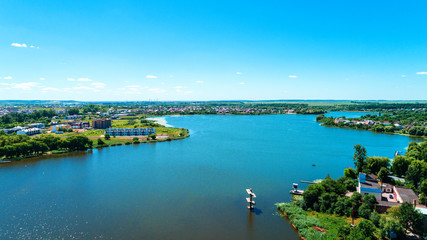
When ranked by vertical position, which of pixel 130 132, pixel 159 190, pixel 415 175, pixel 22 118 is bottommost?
pixel 159 190

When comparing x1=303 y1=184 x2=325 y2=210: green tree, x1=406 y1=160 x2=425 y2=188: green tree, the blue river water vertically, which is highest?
x1=406 y1=160 x2=425 y2=188: green tree

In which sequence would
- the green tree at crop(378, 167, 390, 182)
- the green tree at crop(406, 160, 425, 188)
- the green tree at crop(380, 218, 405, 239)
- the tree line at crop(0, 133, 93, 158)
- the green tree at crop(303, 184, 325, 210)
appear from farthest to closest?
the tree line at crop(0, 133, 93, 158)
the green tree at crop(378, 167, 390, 182)
the green tree at crop(406, 160, 425, 188)
the green tree at crop(303, 184, 325, 210)
the green tree at crop(380, 218, 405, 239)

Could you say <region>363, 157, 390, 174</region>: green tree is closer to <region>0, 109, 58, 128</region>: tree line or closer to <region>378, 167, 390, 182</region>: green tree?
<region>378, 167, 390, 182</region>: green tree

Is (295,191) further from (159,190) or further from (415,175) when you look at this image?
(159,190)

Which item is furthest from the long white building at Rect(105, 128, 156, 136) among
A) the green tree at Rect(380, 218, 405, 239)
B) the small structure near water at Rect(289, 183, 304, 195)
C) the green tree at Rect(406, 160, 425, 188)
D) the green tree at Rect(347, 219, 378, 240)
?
the green tree at Rect(380, 218, 405, 239)

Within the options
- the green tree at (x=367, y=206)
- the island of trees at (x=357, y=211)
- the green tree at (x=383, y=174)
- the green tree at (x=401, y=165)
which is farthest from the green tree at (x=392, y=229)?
the green tree at (x=401, y=165)

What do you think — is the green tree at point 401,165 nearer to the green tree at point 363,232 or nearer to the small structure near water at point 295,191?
the small structure near water at point 295,191

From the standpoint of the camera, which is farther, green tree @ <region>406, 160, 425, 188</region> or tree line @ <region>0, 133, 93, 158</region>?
tree line @ <region>0, 133, 93, 158</region>

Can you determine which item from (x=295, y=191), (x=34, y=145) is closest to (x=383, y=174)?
(x=295, y=191)

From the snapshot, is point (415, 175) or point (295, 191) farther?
point (295, 191)
